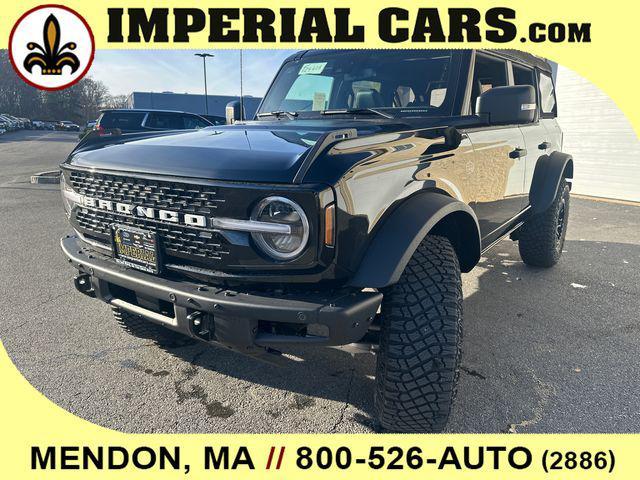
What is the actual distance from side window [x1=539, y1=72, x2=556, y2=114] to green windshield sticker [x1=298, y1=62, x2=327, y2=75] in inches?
91.9

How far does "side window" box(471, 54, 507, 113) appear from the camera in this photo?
2971mm

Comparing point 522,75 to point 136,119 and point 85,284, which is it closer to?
point 85,284

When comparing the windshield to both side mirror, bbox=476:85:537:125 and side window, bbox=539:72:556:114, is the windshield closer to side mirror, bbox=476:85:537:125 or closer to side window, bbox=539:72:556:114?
side mirror, bbox=476:85:537:125

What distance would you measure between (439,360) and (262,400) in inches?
40.0

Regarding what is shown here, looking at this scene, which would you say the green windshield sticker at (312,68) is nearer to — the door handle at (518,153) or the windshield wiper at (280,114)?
the windshield wiper at (280,114)

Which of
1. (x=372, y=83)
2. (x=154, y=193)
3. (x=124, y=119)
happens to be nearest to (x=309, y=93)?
(x=372, y=83)

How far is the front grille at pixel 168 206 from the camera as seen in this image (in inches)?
77.4

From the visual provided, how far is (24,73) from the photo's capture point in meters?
4.78

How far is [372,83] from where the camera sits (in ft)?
9.96

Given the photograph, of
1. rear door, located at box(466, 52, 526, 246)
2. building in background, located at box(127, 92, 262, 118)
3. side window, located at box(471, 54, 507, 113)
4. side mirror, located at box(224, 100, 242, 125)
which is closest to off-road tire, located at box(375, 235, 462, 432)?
rear door, located at box(466, 52, 526, 246)

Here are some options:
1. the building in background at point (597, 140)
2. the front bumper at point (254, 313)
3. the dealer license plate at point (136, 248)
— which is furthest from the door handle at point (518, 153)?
the building in background at point (597, 140)

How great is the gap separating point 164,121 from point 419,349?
11214 mm

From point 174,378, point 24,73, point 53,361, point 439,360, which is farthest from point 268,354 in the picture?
point 24,73

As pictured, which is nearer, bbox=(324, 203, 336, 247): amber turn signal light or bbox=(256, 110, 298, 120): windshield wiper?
bbox=(324, 203, 336, 247): amber turn signal light
